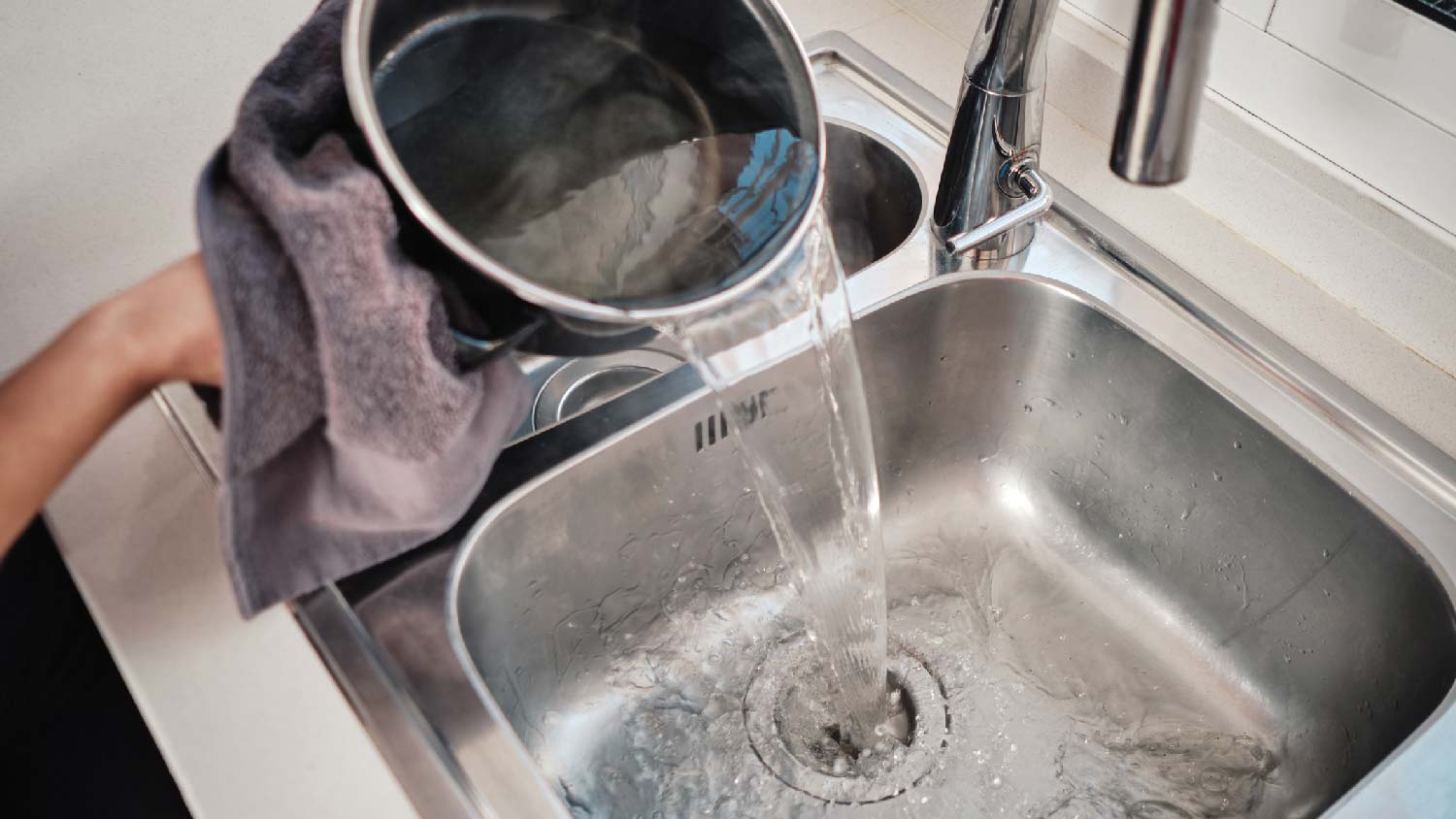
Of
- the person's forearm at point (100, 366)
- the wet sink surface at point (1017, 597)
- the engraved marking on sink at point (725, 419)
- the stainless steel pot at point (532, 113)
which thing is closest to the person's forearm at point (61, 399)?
the person's forearm at point (100, 366)

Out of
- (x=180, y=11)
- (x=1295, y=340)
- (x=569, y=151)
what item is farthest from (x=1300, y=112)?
(x=180, y=11)

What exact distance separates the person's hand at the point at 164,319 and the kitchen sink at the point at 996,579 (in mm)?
212

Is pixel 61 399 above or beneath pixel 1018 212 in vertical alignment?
above

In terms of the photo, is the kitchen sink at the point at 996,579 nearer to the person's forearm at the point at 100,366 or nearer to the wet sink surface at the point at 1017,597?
the wet sink surface at the point at 1017,597

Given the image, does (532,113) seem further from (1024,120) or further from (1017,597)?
(1017,597)

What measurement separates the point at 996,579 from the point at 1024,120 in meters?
0.37

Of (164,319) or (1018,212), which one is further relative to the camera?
(1018,212)

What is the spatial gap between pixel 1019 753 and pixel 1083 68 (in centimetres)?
57

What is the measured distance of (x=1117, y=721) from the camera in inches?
34.5

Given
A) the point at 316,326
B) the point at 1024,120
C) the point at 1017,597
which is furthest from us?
the point at 1017,597

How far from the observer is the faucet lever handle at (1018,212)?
0.84m

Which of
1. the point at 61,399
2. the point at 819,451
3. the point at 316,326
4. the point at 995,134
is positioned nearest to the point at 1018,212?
the point at 995,134

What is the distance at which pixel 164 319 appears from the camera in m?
0.57

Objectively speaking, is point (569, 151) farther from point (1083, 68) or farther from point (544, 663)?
point (1083, 68)
